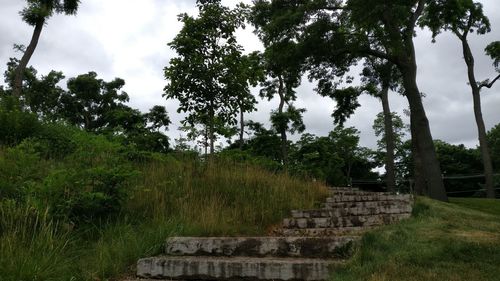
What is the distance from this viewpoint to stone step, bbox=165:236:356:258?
4250 mm

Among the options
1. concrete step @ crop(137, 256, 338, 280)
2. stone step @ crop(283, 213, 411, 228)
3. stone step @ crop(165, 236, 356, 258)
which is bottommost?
concrete step @ crop(137, 256, 338, 280)

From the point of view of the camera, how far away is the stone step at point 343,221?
20.2 feet

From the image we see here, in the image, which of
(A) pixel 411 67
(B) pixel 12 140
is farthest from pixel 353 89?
(B) pixel 12 140

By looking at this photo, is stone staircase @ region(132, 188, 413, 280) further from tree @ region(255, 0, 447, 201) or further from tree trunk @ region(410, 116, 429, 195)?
tree trunk @ region(410, 116, 429, 195)

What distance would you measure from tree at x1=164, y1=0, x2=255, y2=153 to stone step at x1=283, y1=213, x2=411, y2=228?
3101mm

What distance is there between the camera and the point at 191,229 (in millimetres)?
5086

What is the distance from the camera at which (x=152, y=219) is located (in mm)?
5230

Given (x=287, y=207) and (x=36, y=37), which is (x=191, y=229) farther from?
(x=36, y=37)

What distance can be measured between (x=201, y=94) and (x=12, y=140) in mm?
3681

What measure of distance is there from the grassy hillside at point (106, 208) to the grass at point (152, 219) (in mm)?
11

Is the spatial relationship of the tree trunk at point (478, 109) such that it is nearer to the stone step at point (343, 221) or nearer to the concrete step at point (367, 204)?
the concrete step at point (367, 204)

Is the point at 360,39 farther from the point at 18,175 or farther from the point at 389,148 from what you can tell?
the point at 18,175

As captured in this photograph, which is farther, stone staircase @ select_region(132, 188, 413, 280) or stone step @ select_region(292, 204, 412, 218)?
stone step @ select_region(292, 204, 412, 218)

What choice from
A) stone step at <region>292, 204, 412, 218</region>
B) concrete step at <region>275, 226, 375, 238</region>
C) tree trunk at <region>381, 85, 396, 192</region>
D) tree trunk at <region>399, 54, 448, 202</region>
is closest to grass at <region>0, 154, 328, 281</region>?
concrete step at <region>275, 226, 375, 238</region>
